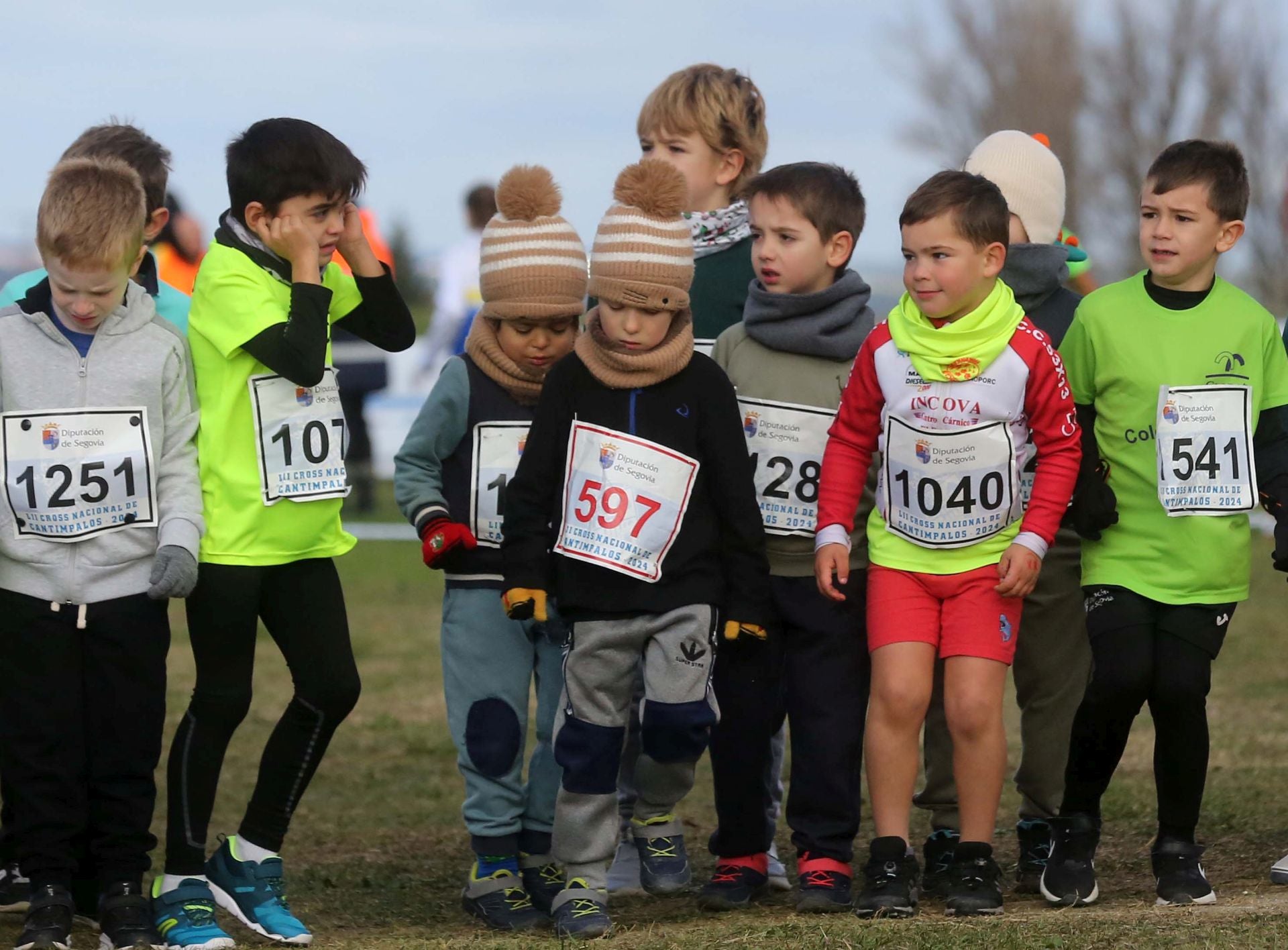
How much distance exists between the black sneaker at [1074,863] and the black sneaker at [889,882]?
36 cm

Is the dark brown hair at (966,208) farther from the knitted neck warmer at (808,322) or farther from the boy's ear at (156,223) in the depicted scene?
the boy's ear at (156,223)

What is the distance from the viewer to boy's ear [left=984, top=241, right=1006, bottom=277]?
479 cm

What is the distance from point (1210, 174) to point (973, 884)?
186 centimetres

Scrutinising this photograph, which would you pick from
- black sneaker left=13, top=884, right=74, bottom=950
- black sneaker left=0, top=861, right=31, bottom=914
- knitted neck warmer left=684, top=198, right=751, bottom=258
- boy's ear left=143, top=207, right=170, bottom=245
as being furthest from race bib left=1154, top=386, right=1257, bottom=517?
black sneaker left=0, top=861, right=31, bottom=914

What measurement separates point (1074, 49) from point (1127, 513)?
39.9 meters

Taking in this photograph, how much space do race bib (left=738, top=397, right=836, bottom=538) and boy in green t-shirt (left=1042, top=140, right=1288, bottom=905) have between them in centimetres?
66

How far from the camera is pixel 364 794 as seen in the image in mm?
7090

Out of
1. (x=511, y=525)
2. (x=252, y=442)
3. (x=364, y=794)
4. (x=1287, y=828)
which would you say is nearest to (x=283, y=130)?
(x=252, y=442)

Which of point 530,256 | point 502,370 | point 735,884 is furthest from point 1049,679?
point 530,256

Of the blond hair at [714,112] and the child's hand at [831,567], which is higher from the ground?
the blond hair at [714,112]

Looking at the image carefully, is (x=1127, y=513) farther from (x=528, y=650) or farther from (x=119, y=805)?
(x=119, y=805)

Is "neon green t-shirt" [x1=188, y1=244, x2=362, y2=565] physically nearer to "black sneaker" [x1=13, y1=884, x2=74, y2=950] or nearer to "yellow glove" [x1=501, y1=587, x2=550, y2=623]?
"yellow glove" [x1=501, y1=587, x2=550, y2=623]

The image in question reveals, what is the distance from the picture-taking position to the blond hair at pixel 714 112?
5.64 metres

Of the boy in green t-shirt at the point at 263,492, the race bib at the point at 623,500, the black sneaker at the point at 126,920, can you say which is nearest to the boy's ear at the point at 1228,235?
the race bib at the point at 623,500
